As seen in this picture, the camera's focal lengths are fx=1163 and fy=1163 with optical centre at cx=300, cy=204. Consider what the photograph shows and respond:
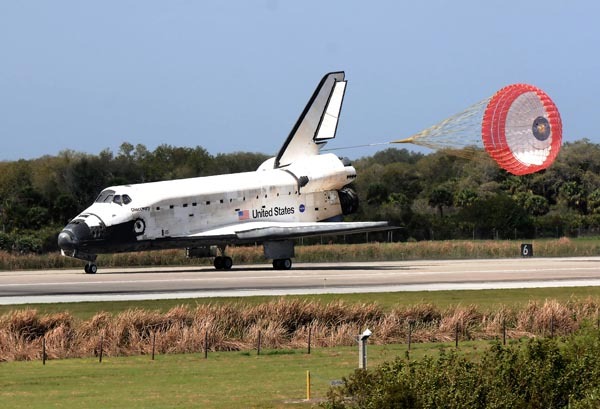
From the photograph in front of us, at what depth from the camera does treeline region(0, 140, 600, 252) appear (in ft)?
247

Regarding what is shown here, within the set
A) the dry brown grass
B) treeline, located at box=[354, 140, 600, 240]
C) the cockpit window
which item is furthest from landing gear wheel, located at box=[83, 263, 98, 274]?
treeline, located at box=[354, 140, 600, 240]

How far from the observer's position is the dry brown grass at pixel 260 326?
28.5 m

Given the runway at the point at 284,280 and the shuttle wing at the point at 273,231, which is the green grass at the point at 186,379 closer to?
the runway at the point at 284,280

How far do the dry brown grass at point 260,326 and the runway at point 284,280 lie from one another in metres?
6.76

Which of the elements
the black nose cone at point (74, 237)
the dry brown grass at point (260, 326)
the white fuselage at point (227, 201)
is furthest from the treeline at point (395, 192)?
the dry brown grass at point (260, 326)

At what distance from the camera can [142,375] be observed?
80.7ft

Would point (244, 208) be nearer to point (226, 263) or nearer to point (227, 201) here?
point (227, 201)

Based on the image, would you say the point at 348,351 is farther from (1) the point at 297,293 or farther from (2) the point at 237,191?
(2) the point at 237,191

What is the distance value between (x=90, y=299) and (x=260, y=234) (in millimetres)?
17442

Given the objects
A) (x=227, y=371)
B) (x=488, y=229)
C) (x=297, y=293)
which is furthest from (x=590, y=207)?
(x=227, y=371)

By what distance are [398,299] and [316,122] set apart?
922 inches

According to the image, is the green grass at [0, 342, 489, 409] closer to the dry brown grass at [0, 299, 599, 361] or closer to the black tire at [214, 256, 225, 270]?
the dry brown grass at [0, 299, 599, 361]

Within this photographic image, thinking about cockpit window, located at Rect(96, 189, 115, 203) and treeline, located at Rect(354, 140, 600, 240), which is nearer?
cockpit window, located at Rect(96, 189, 115, 203)

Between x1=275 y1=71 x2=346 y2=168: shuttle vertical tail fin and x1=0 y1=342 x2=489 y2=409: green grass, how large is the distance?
30.7 metres
